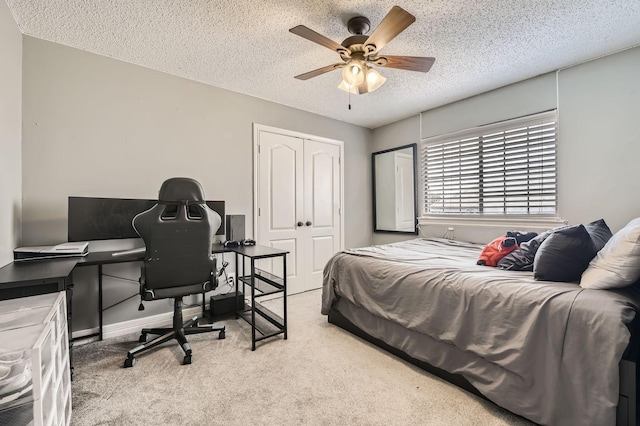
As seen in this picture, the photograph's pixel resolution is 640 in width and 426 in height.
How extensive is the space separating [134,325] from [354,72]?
3024 millimetres

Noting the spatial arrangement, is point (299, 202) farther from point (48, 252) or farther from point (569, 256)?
point (569, 256)

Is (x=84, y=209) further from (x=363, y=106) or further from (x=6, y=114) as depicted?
(x=363, y=106)

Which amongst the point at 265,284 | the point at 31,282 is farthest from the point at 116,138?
the point at 265,284

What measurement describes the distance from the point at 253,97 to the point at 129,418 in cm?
322

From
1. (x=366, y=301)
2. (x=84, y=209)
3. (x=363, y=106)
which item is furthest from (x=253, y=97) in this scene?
(x=366, y=301)

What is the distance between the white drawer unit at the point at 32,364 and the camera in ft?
3.05

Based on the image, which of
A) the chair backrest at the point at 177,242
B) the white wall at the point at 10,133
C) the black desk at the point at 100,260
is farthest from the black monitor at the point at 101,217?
the chair backrest at the point at 177,242

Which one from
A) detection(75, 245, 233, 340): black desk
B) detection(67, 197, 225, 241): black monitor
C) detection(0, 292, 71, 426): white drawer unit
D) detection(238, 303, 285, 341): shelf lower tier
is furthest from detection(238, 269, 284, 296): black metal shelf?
detection(0, 292, 71, 426): white drawer unit

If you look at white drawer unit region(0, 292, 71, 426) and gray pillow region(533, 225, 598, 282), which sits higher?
gray pillow region(533, 225, 598, 282)

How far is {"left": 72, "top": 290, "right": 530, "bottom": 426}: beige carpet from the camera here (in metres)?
1.52

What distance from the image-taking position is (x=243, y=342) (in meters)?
2.39

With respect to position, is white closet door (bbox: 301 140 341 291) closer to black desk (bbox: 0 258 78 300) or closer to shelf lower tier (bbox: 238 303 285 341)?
shelf lower tier (bbox: 238 303 285 341)

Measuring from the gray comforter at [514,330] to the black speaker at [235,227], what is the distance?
1.51 meters

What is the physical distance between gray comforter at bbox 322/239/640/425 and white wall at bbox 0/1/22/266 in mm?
2615
